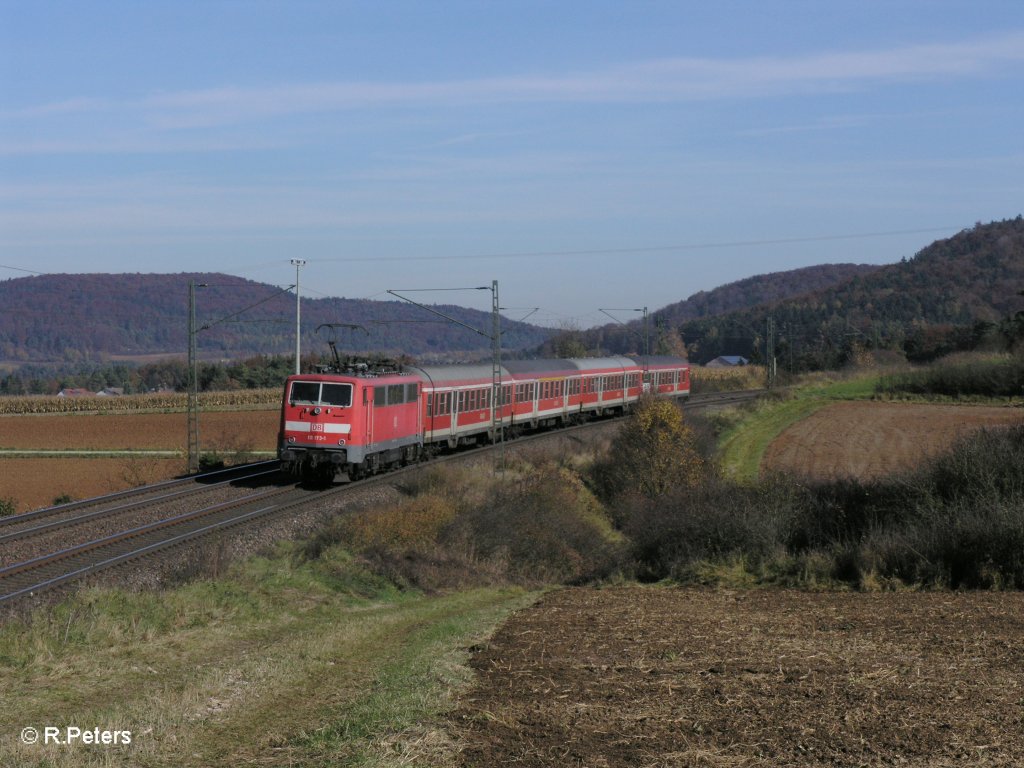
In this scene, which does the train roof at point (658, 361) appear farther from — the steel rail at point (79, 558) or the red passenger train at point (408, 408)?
the steel rail at point (79, 558)

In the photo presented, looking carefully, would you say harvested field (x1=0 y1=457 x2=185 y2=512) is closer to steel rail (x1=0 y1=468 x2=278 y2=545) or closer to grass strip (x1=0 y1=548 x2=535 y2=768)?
steel rail (x1=0 y1=468 x2=278 y2=545)

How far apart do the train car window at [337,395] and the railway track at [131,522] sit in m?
2.20

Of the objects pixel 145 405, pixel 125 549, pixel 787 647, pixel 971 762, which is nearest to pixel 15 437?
pixel 145 405

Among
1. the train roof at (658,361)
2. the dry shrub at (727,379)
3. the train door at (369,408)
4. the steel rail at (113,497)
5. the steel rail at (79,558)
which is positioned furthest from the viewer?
the dry shrub at (727,379)

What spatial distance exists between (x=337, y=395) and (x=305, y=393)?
3.06 ft

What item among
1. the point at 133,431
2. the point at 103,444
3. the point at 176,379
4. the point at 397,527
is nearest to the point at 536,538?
the point at 397,527

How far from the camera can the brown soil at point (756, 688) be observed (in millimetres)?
8023

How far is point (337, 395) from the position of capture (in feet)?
95.5

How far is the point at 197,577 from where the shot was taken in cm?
1734

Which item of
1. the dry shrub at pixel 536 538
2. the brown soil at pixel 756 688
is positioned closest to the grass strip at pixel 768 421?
the dry shrub at pixel 536 538

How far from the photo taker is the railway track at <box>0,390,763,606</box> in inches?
721

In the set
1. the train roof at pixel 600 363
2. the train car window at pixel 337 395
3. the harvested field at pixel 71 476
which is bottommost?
the harvested field at pixel 71 476

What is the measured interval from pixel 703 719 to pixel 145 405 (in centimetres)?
7782

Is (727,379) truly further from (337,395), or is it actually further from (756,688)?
(756,688)
